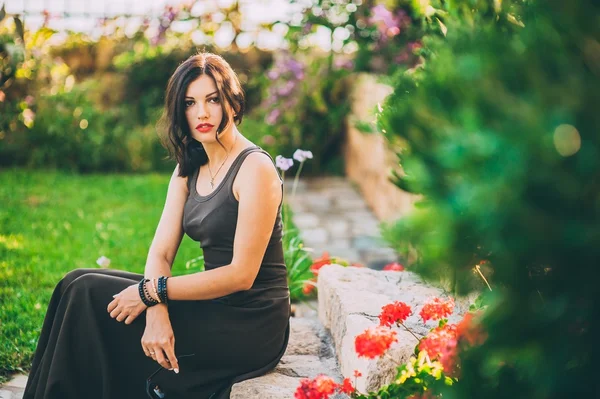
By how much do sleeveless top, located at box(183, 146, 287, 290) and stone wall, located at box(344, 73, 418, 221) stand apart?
2287mm

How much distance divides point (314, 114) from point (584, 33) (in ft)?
22.1

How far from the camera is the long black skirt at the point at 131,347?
240 cm

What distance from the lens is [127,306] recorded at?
2404 mm

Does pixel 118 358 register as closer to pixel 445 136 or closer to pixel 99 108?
pixel 445 136

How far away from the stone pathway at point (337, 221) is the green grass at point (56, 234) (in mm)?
1091

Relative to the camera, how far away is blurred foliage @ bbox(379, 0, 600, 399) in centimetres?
103

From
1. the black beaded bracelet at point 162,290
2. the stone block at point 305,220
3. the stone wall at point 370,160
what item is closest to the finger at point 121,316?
the black beaded bracelet at point 162,290

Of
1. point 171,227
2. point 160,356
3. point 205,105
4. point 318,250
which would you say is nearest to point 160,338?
point 160,356

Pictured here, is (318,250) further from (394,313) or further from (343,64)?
(343,64)

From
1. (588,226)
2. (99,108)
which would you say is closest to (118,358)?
(588,226)

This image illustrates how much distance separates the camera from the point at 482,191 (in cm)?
105

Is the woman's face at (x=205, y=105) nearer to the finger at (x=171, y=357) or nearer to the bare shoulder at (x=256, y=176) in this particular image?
the bare shoulder at (x=256, y=176)

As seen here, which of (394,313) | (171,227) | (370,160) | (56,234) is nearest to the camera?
(394,313)

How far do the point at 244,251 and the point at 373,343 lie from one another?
2.13ft
